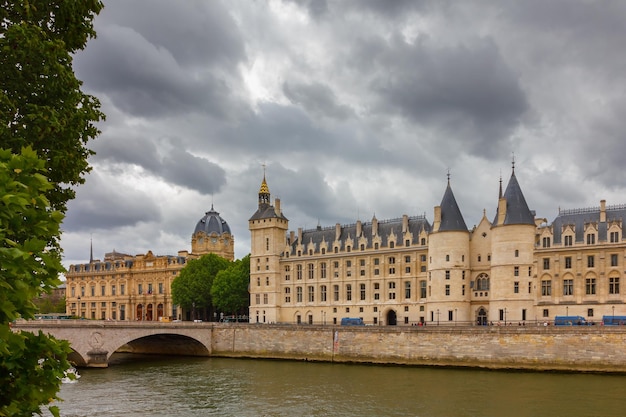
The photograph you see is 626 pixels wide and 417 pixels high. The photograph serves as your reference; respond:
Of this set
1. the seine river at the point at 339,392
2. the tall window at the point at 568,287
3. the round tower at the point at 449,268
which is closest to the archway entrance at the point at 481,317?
the round tower at the point at 449,268

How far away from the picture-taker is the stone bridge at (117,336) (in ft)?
189

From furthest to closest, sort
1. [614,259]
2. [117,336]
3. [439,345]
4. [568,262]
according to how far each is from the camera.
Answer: [568,262] → [614,259] → [117,336] → [439,345]

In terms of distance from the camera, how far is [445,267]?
2847 inches

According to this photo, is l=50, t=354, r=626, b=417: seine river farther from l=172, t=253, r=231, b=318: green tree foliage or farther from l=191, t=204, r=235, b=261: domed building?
l=191, t=204, r=235, b=261: domed building

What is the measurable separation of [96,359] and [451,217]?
43004 millimetres

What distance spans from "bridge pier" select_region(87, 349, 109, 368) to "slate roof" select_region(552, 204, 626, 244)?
50.8 meters

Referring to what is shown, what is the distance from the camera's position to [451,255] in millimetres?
72250

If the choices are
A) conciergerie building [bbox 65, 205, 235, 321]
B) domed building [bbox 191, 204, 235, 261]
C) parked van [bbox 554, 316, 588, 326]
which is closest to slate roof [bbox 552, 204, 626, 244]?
parked van [bbox 554, 316, 588, 326]

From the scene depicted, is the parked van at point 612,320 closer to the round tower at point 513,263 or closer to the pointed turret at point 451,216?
the round tower at point 513,263

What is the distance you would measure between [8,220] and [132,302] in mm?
118283

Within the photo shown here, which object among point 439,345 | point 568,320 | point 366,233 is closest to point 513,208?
point 568,320

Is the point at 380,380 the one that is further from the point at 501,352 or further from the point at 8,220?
the point at 8,220

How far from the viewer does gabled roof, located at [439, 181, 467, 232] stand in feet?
239

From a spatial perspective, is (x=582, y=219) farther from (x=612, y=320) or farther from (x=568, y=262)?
(x=612, y=320)
